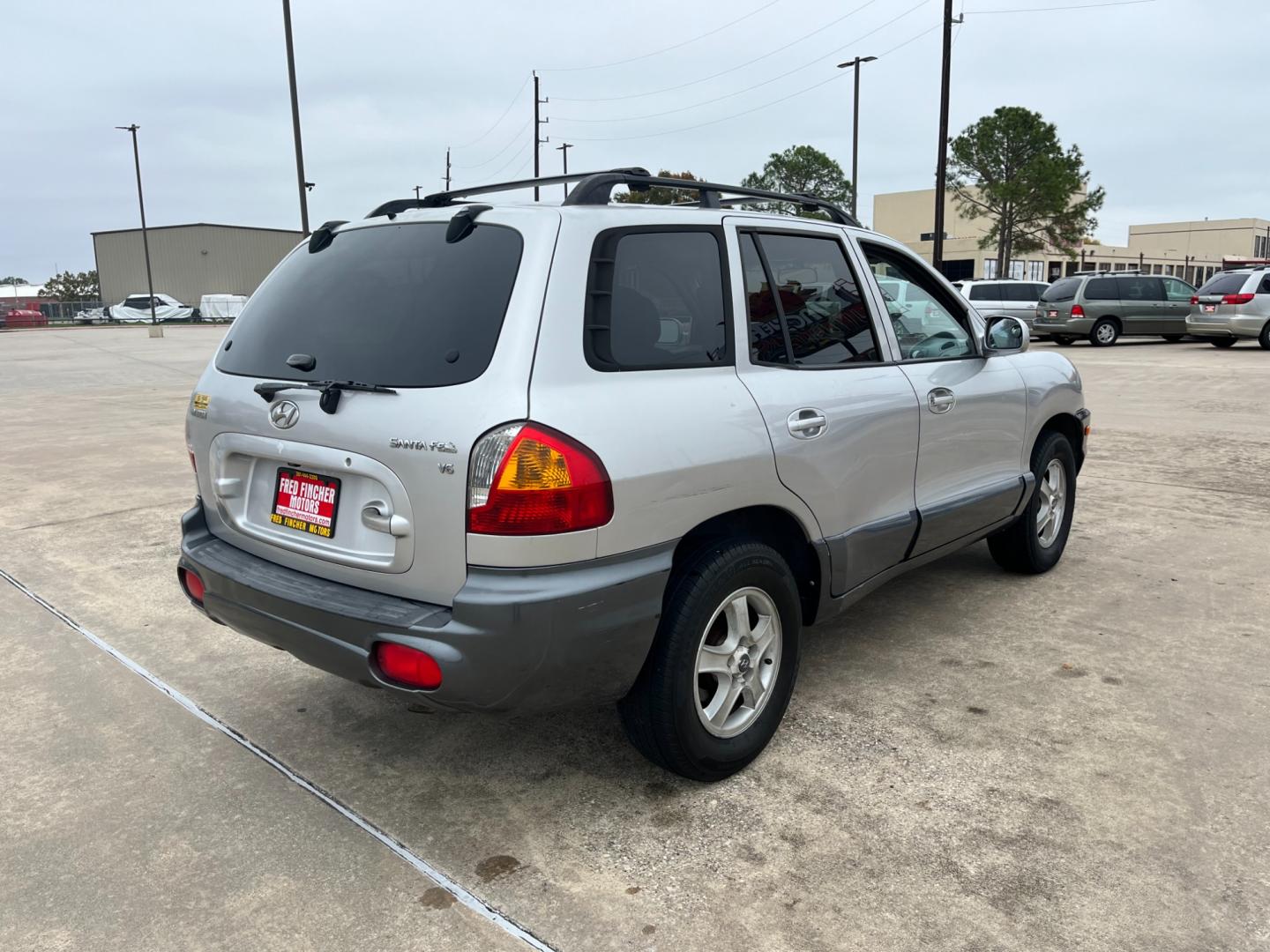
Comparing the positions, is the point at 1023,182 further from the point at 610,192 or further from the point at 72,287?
the point at 72,287

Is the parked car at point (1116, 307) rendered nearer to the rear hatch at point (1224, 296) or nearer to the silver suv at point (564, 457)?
the rear hatch at point (1224, 296)

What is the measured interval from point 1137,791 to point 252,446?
2875 millimetres

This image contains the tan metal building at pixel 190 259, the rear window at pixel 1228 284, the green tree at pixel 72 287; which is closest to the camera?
the rear window at pixel 1228 284

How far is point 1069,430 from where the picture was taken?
16.7 feet

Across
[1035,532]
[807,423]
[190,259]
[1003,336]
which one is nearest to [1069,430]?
[1035,532]

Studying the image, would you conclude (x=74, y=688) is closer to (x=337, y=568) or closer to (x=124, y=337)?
(x=337, y=568)

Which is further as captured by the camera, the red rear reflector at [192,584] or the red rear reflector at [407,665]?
the red rear reflector at [192,584]

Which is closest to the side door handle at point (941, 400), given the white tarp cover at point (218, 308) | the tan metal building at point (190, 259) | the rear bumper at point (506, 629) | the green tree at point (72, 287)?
the rear bumper at point (506, 629)

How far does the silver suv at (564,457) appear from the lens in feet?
7.96

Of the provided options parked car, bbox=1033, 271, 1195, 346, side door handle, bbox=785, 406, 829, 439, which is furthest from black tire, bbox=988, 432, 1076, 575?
parked car, bbox=1033, 271, 1195, 346

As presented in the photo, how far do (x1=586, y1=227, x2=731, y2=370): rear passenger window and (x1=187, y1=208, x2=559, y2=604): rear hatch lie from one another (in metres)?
0.18

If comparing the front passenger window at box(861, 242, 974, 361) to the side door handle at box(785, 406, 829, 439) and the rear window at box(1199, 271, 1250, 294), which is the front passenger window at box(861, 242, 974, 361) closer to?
the side door handle at box(785, 406, 829, 439)

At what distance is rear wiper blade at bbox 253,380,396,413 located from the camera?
2611mm

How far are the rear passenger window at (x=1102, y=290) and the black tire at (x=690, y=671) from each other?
2139 centimetres
